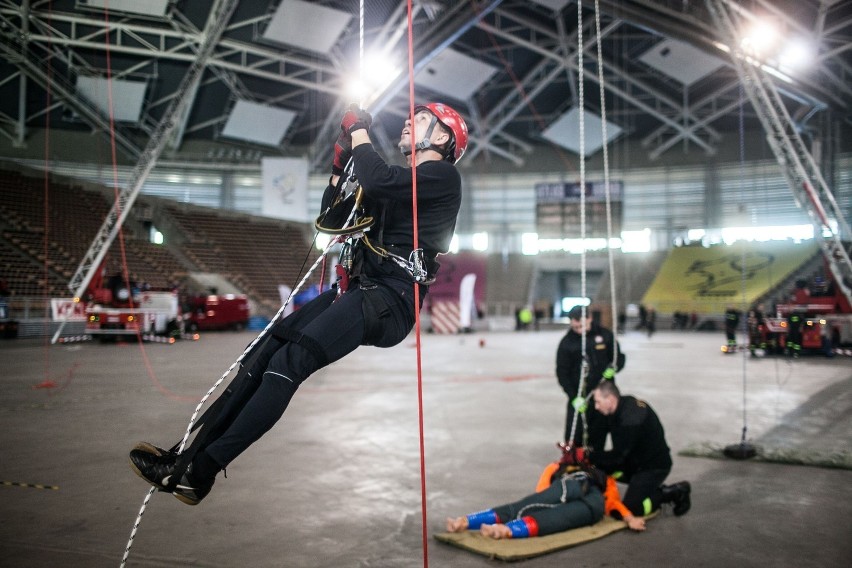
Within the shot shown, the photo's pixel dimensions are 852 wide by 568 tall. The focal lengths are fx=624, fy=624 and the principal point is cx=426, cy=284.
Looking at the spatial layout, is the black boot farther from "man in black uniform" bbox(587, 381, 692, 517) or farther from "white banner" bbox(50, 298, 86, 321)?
"white banner" bbox(50, 298, 86, 321)

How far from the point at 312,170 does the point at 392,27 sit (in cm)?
1453

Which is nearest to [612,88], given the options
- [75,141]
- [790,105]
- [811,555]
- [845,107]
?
[790,105]

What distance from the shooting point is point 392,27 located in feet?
78.5

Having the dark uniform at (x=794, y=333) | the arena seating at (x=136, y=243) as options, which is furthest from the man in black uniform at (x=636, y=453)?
the arena seating at (x=136, y=243)

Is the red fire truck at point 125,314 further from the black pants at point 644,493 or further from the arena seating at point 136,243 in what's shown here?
the black pants at point 644,493

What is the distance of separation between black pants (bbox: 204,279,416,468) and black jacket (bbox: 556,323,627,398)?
10.7 feet

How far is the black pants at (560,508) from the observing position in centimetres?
404

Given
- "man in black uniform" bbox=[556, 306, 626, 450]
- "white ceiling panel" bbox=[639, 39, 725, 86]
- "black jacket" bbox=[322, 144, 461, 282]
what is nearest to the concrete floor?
"man in black uniform" bbox=[556, 306, 626, 450]

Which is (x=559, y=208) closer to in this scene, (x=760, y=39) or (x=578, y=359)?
(x=760, y=39)

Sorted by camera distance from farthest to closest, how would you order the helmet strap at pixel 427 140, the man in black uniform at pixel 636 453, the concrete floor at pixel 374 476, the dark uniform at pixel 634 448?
1. the dark uniform at pixel 634 448
2. the man in black uniform at pixel 636 453
3. the concrete floor at pixel 374 476
4. the helmet strap at pixel 427 140

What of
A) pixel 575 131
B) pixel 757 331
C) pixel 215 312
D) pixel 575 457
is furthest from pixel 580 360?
pixel 575 131

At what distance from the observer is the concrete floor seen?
11.8 feet

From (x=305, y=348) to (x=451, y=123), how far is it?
50.9 inches

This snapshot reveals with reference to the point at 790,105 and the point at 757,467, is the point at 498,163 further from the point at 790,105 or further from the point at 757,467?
the point at 757,467
